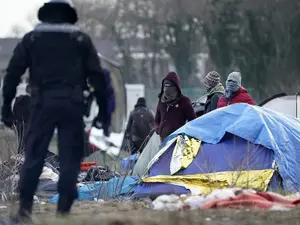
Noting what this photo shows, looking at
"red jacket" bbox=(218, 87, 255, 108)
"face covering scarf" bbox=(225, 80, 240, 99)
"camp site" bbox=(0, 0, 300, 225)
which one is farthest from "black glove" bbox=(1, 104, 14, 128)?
"red jacket" bbox=(218, 87, 255, 108)

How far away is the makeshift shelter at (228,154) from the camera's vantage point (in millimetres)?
10617

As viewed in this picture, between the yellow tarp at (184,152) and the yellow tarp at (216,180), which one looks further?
the yellow tarp at (184,152)

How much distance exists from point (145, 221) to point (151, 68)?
59.3m

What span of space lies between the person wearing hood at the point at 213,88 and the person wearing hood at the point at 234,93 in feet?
0.98

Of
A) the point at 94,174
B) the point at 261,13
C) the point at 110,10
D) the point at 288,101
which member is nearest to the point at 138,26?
the point at 110,10

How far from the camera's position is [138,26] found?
2402 inches

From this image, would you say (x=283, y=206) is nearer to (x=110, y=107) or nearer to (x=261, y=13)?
(x=110, y=107)

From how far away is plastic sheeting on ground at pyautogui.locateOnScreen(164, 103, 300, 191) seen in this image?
35.7 feet

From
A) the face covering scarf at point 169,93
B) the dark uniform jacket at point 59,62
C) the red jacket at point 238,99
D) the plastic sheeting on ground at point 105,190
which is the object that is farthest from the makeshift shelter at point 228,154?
the dark uniform jacket at point 59,62

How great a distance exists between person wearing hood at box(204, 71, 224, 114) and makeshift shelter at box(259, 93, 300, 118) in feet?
13.9

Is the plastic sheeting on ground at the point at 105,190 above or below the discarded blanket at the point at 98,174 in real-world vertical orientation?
below

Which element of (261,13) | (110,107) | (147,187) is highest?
(261,13)

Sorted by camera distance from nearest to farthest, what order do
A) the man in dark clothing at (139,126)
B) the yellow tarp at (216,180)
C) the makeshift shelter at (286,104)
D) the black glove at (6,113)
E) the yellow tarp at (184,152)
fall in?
the black glove at (6,113) → the yellow tarp at (216,180) → the yellow tarp at (184,152) → the makeshift shelter at (286,104) → the man in dark clothing at (139,126)

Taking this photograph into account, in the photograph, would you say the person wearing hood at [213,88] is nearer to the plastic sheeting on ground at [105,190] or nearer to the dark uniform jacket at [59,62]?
the plastic sheeting on ground at [105,190]
